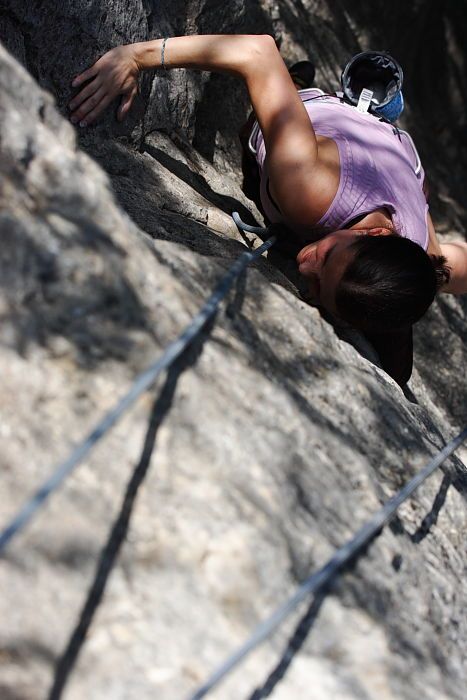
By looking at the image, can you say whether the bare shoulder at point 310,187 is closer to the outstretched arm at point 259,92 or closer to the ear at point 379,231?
the outstretched arm at point 259,92

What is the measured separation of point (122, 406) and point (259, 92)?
4.32 feet

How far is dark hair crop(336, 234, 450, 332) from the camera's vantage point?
182 centimetres

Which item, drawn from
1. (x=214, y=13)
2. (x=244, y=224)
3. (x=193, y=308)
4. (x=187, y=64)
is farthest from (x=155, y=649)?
(x=214, y=13)

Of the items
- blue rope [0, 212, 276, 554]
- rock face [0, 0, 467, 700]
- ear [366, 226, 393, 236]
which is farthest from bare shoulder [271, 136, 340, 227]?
blue rope [0, 212, 276, 554]

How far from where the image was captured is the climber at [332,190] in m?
1.84

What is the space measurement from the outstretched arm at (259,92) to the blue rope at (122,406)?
0.59 meters

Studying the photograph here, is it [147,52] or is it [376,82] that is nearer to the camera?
[147,52]

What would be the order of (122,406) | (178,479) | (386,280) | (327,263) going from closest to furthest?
(122,406) < (178,479) < (386,280) < (327,263)

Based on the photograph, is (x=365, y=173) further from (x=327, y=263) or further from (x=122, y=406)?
(x=122, y=406)

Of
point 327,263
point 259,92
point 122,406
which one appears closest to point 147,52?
point 259,92

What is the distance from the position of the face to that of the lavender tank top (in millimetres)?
115

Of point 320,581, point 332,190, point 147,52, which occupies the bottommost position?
point 320,581

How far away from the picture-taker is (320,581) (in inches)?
45.4

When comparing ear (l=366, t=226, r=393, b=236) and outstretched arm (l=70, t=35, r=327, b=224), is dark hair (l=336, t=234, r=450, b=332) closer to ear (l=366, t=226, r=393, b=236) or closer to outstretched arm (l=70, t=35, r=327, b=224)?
ear (l=366, t=226, r=393, b=236)
